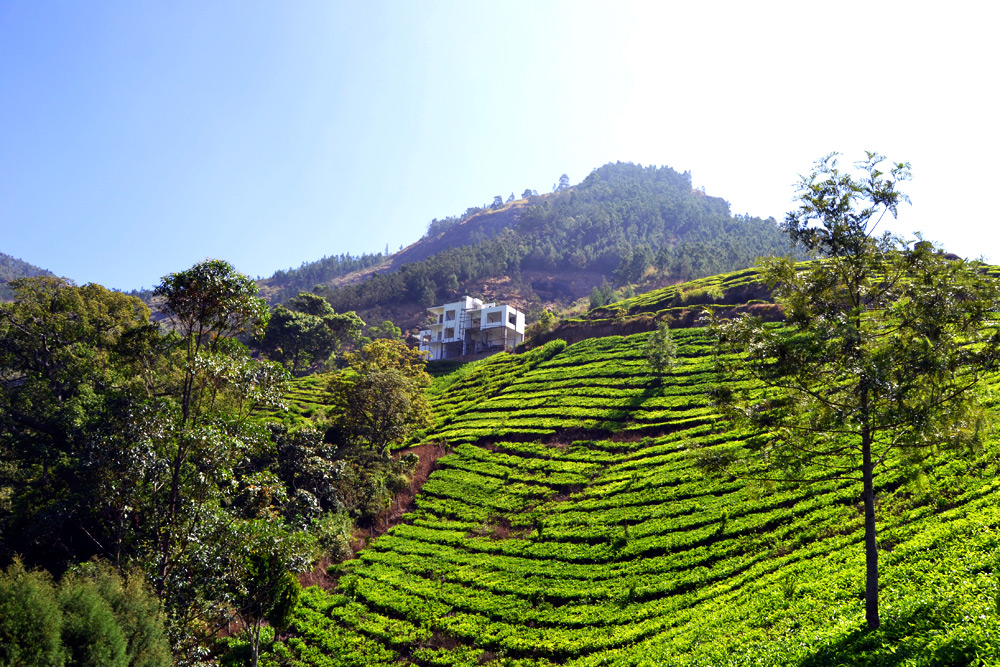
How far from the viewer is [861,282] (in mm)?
14602

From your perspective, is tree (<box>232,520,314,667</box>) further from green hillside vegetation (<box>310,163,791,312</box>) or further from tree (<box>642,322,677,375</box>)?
→ green hillside vegetation (<box>310,163,791,312</box>)

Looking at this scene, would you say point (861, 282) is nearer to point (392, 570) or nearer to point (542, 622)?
point (542, 622)

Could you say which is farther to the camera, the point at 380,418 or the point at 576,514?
the point at 380,418

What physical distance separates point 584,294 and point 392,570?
131073 mm

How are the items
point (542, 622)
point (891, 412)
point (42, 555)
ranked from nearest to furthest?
point (891, 412), point (542, 622), point (42, 555)

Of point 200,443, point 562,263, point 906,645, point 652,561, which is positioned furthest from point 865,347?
point 562,263

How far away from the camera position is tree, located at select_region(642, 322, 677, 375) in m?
46.9

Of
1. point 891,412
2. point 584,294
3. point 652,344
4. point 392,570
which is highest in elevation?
point 584,294

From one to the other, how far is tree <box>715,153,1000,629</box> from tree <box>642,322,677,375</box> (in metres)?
31.0

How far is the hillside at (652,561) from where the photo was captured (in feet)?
46.7

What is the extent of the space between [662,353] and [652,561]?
84.5 feet

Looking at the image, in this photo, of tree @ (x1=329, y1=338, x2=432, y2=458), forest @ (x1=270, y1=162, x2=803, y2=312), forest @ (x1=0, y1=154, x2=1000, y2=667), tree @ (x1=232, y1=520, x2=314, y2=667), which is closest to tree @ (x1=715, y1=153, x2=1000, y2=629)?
forest @ (x1=0, y1=154, x2=1000, y2=667)

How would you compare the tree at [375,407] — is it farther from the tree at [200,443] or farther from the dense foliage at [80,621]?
the dense foliage at [80,621]

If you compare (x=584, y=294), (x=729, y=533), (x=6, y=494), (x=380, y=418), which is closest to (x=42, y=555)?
(x=6, y=494)
